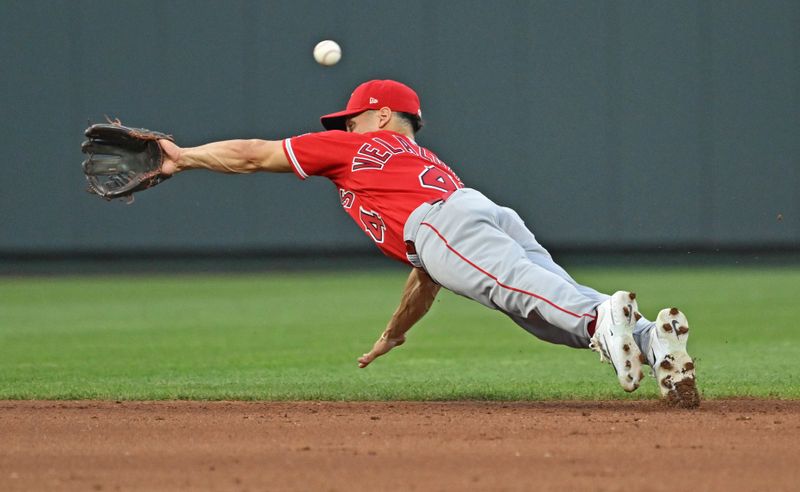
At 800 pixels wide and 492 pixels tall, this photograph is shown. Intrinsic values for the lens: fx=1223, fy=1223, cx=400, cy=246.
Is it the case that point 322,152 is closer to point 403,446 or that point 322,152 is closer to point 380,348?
point 380,348

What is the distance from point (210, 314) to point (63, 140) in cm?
565

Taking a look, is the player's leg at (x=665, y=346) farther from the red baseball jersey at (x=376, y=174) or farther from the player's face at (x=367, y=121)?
the player's face at (x=367, y=121)

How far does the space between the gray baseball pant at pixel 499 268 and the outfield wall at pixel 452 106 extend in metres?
9.76

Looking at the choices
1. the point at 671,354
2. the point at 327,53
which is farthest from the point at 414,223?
the point at 327,53

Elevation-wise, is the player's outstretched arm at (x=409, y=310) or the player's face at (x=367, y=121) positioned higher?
the player's face at (x=367, y=121)

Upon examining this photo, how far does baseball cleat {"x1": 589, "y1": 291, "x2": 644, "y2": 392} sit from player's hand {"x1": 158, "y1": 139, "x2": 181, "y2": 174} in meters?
1.82

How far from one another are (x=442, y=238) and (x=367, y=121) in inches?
31.9

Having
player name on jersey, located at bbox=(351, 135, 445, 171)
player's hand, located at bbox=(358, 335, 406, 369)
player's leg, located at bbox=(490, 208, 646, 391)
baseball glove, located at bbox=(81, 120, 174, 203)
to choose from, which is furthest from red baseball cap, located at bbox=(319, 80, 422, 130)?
player's leg, located at bbox=(490, 208, 646, 391)

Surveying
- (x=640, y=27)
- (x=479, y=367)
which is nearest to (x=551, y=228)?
(x=640, y=27)

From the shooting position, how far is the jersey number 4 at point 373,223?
15.5 feet

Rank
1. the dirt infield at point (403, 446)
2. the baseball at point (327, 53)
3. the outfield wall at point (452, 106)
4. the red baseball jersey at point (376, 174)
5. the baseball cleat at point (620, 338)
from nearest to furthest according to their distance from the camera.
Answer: the dirt infield at point (403, 446)
the baseball cleat at point (620, 338)
the red baseball jersey at point (376, 174)
the baseball at point (327, 53)
the outfield wall at point (452, 106)

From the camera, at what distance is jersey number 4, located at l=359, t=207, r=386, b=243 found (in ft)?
15.5

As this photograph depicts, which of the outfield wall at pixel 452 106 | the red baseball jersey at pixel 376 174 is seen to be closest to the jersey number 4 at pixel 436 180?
the red baseball jersey at pixel 376 174

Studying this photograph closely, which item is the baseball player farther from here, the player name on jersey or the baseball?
the baseball
